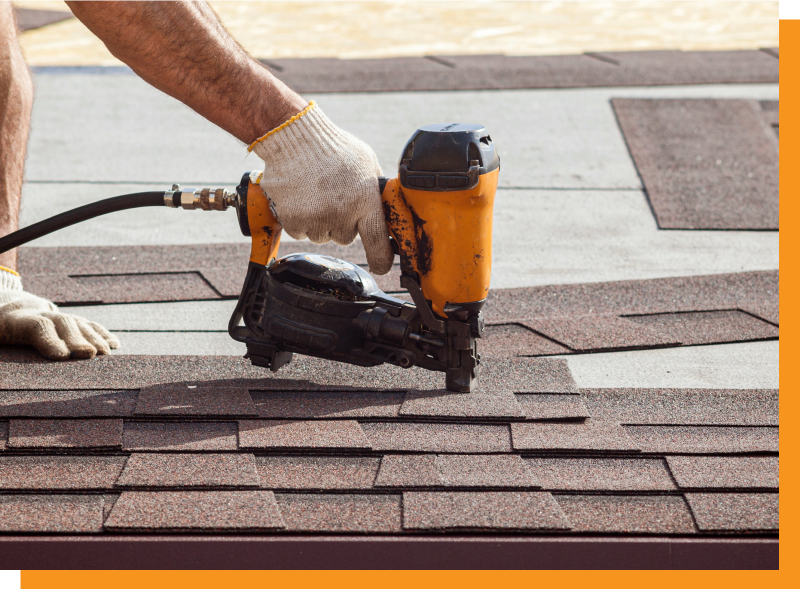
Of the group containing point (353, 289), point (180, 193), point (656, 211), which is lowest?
point (656, 211)

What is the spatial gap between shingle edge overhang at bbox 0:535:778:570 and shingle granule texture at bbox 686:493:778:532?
4cm

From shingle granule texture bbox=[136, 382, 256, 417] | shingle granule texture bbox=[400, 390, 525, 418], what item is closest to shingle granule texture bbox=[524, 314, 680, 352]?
shingle granule texture bbox=[400, 390, 525, 418]

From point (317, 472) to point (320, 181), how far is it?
749 mm

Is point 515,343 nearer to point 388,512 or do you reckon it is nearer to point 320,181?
point 320,181

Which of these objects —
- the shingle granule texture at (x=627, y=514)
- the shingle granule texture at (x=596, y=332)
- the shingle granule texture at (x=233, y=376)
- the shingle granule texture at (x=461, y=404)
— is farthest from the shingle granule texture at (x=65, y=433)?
the shingle granule texture at (x=596, y=332)

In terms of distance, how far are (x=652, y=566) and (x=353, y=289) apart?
108 centimetres

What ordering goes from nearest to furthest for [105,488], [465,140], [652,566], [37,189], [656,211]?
[652,566], [105,488], [465,140], [656,211], [37,189]

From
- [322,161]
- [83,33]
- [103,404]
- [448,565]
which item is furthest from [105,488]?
[83,33]

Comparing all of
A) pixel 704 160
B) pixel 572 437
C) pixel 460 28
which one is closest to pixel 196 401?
pixel 572 437

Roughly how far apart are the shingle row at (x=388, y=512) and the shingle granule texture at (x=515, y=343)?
35.6 inches

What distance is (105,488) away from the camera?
6.29 feet

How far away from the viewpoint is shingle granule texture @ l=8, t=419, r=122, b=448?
2082mm

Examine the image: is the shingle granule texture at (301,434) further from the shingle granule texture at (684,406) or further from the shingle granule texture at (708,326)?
the shingle granule texture at (708,326)

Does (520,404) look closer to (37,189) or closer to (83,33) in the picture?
(37,189)
